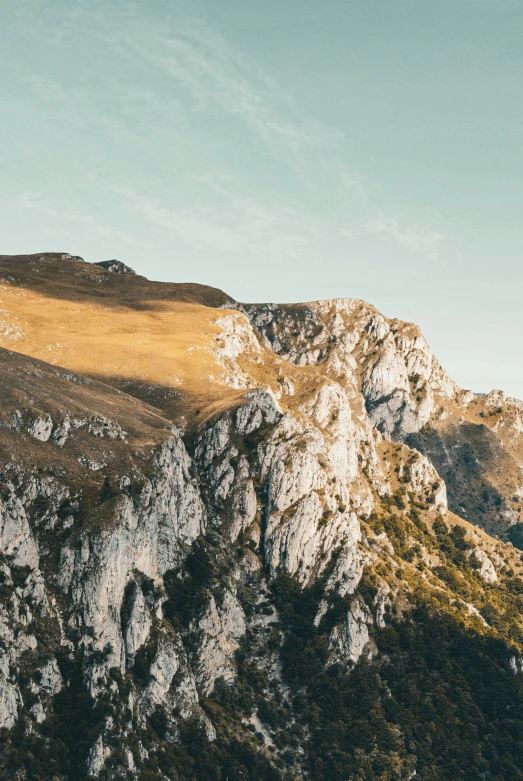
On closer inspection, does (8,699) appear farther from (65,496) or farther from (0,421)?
(0,421)

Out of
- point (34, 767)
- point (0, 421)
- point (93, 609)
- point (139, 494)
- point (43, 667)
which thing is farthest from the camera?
point (139, 494)

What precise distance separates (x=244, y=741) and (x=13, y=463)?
92148 millimetres

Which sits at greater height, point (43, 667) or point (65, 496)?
point (65, 496)

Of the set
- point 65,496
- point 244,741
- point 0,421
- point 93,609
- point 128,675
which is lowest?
point 244,741

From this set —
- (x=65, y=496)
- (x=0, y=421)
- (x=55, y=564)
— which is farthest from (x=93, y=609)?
(x=0, y=421)

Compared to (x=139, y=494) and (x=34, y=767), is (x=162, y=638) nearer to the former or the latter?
(x=139, y=494)

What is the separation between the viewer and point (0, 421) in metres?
185

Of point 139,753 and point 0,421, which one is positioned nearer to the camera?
point 139,753

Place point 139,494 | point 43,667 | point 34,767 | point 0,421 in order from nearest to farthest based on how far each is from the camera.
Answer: point 34,767 → point 43,667 → point 0,421 → point 139,494

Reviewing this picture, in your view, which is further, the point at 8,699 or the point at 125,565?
the point at 125,565

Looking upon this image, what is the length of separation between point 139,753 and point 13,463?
228ft

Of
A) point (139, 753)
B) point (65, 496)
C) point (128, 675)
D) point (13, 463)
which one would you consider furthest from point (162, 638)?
point (13, 463)

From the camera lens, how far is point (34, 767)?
142m

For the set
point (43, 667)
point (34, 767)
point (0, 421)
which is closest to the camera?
point (34, 767)
